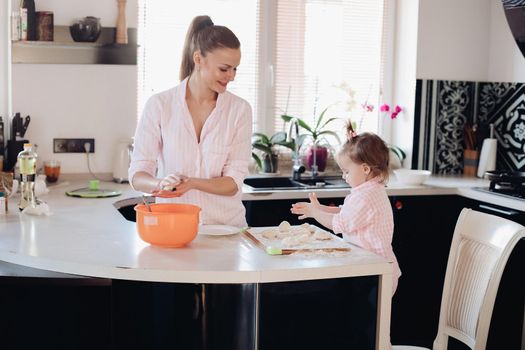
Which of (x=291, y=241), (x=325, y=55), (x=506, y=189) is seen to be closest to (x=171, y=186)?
(x=291, y=241)

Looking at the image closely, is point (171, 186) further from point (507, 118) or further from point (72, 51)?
point (507, 118)

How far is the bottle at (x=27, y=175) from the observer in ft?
9.53

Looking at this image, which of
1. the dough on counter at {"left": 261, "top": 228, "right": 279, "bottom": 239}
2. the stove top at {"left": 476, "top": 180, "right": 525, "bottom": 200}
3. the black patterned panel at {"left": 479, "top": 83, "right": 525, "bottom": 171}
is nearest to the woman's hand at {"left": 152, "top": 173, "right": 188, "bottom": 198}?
the dough on counter at {"left": 261, "top": 228, "right": 279, "bottom": 239}

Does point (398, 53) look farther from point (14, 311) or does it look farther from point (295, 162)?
point (14, 311)

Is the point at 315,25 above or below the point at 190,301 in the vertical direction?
above

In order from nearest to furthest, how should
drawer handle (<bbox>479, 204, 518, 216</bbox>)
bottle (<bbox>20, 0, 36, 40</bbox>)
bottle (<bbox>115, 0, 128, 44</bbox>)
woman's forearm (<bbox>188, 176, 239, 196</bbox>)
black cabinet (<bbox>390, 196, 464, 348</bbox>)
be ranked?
woman's forearm (<bbox>188, 176, 239, 196</bbox>) → drawer handle (<bbox>479, 204, 518, 216</bbox>) → bottle (<bbox>20, 0, 36, 40</bbox>) → bottle (<bbox>115, 0, 128, 44</bbox>) → black cabinet (<bbox>390, 196, 464, 348</bbox>)

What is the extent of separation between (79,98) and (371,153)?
1.98 metres

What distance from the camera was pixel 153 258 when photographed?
7.20 ft

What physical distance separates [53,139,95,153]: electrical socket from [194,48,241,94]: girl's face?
1.43 m

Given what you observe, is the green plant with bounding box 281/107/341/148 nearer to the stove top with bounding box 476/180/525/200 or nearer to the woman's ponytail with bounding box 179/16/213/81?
the stove top with bounding box 476/180/525/200

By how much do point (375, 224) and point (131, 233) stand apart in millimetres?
846

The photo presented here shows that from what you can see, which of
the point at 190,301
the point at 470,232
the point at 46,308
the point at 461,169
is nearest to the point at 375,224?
the point at 470,232

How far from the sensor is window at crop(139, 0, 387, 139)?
4180 mm

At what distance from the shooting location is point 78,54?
151 inches
